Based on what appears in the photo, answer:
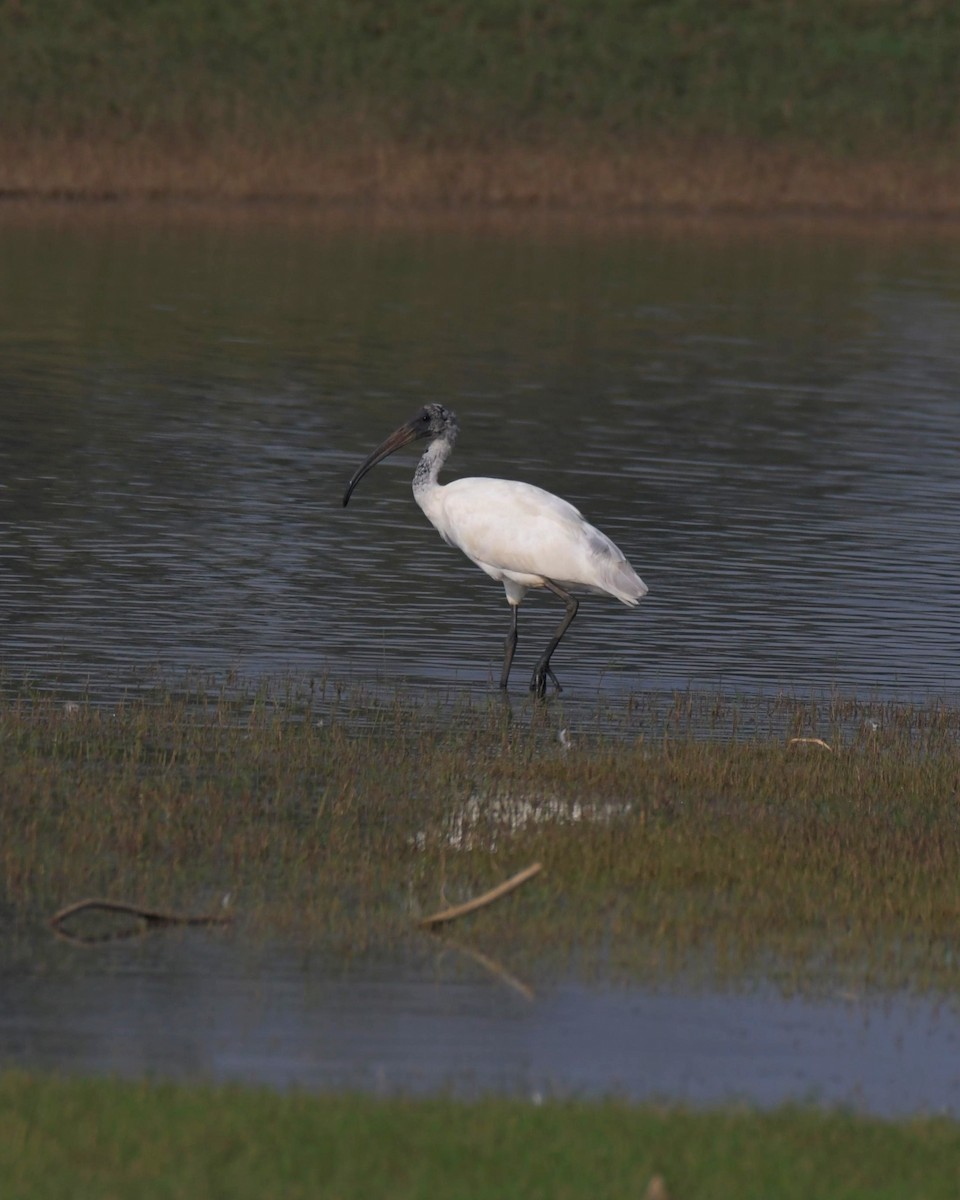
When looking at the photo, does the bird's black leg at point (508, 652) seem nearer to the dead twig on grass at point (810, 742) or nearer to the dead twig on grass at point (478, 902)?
the dead twig on grass at point (810, 742)

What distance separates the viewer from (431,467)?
1362 centimetres

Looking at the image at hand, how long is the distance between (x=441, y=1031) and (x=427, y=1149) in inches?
53.2

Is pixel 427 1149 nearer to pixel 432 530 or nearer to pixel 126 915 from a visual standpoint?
pixel 126 915

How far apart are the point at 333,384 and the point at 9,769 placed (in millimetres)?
15028

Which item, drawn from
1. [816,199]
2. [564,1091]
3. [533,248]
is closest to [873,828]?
[564,1091]

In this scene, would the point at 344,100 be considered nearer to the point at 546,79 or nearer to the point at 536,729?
the point at 546,79

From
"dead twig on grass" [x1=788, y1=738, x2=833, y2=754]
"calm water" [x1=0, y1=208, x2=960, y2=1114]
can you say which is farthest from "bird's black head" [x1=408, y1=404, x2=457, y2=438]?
"dead twig on grass" [x1=788, y1=738, x2=833, y2=754]

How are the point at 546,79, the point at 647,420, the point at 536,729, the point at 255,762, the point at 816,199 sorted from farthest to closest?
the point at 546,79 < the point at 816,199 < the point at 647,420 < the point at 536,729 < the point at 255,762

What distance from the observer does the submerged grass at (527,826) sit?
7.98m

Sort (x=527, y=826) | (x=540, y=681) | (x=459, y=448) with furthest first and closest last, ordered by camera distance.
Result: (x=459, y=448)
(x=540, y=681)
(x=527, y=826)

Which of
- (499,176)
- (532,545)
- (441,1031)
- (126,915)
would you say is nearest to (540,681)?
(532,545)

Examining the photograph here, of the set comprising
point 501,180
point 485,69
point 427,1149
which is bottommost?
point 501,180

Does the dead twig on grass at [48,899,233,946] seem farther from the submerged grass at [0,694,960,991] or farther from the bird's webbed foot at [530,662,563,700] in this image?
the bird's webbed foot at [530,662,563,700]

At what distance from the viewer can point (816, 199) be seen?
144 feet
